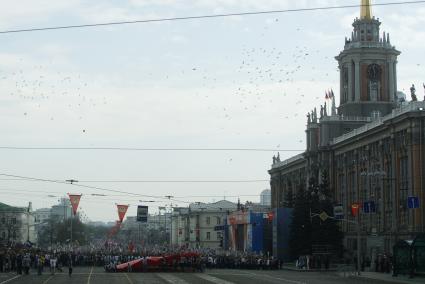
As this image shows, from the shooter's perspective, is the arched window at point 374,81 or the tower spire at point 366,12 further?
the tower spire at point 366,12

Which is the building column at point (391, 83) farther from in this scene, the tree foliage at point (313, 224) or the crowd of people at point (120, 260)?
the crowd of people at point (120, 260)

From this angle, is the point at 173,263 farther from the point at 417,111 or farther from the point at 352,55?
the point at 352,55

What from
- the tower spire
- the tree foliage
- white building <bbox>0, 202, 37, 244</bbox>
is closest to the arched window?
the tower spire

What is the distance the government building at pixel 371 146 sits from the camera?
74.4 metres

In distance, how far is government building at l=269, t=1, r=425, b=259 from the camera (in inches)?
2931

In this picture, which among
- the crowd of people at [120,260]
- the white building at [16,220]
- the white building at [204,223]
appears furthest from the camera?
the white building at [204,223]

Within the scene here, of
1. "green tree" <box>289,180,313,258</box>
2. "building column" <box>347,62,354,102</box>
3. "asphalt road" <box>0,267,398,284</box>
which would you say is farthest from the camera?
"building column" <box>347,62,354,102</box>

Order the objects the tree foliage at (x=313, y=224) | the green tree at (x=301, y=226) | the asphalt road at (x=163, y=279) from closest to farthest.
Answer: the asphalt road at (x=163, y=279), the tree foliage at (x=313, y=224), the green tree at (x=301, y=226)

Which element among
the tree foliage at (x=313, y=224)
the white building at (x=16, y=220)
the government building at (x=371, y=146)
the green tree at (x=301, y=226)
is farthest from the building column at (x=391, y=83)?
the white building at (x=16, y=220)

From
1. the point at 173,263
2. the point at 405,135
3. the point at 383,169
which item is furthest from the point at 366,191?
the point at 173,263

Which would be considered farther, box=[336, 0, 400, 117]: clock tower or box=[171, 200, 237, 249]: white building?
box=[171, 200, 237, 249]: white building

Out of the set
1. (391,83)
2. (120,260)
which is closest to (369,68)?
(391,83)

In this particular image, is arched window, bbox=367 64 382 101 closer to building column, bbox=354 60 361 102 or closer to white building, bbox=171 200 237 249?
building column, bbox=354 60 361 102

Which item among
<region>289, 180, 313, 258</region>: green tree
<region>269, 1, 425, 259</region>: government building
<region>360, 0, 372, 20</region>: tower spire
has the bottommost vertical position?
<region>289, 180, 313, 258</region>: green tree
